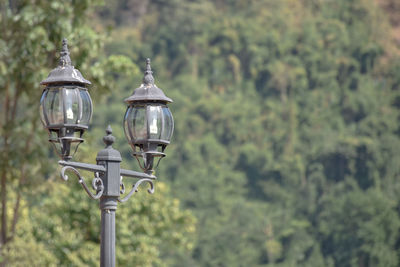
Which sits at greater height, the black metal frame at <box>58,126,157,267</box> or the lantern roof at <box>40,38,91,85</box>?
the lantern roof at <box>40,38,91,85</box>

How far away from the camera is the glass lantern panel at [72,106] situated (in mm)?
4883

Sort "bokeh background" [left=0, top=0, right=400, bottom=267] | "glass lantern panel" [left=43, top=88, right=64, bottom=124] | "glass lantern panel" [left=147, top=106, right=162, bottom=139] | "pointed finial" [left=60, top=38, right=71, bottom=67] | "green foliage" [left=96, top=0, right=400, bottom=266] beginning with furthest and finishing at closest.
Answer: "green foliage" [left=96, top=0, right=400, bottom=266] → "bokeh background" [left=0, top=0, right=400, bottom=267] → "glass lantern panel" [left=147, top=106, right=162, bottom=139] → "pointed finial" [left=60, top=38, right=71, bottom=67] → "glass lantern panel" [left=43, top=88, right=64, bottom=124]

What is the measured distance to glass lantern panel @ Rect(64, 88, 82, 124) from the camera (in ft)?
16.0

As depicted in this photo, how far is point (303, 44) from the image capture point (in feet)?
300

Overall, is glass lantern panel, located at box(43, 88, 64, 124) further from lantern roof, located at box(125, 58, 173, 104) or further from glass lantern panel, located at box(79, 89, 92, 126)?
lantern roof, located at box(125, 58, 173, 104)

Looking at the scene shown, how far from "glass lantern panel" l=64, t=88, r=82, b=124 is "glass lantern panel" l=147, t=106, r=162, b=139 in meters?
0.46

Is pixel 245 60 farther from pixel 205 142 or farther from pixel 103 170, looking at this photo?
pixel 103 170

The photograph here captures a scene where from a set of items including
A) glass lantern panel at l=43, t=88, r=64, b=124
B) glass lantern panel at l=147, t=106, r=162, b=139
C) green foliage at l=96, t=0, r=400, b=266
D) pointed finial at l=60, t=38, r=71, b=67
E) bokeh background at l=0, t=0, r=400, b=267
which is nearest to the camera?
glass lantern panel at l=43, t=88, r=64, b=124

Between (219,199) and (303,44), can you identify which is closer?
(219,199)

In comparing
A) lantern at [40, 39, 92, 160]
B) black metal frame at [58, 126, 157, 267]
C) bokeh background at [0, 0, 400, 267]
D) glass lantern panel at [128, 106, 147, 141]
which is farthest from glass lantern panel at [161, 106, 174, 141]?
bokeh background at [0, 0, 400, 267]

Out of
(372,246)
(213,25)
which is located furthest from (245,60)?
(372,246)

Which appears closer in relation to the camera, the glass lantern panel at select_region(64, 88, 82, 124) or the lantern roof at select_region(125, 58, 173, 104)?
the glass lantern panel at select_region(64, 88, 82, 124)

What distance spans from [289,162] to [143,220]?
2411 inches

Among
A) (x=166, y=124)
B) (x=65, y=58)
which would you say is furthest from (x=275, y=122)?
(x=65, y=58)
